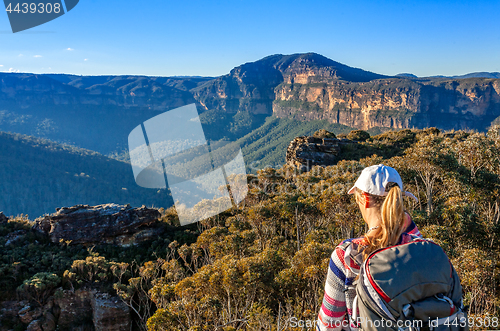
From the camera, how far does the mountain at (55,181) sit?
238 feet

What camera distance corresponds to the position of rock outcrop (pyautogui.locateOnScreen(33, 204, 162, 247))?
17.2 m

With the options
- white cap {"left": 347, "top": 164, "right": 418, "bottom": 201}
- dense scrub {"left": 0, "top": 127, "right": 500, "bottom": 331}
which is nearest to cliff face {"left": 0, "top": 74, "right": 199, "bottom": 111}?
dense scrub {"left": 0, "top": 127, "right": 500, "bottom": 331}

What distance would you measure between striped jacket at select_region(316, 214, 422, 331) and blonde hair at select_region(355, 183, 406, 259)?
5cm

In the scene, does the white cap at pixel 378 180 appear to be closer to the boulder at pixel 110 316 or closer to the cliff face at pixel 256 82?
the boulder at pixel 110 316

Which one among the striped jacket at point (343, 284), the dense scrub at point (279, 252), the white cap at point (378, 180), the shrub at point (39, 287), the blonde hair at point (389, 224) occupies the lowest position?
the shrub at point (39, 287)

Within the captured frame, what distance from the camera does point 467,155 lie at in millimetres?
10969

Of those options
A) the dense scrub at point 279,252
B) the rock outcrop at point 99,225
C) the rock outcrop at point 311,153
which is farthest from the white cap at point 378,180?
Answer: the rock outcrop at point 311,153

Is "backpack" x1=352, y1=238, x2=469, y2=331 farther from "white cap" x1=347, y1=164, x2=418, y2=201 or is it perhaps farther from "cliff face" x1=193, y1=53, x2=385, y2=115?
"cliff face" x1=193, y1=53, x2=385, y2=115

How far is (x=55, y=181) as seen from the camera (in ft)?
250

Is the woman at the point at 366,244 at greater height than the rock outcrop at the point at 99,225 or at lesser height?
greater

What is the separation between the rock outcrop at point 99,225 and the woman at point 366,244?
1794 centimetres

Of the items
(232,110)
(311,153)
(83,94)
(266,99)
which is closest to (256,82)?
(266,99)

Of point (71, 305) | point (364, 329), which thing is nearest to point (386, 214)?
point (364, 329)

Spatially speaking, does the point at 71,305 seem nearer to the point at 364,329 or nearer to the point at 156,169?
the point at 156,169
